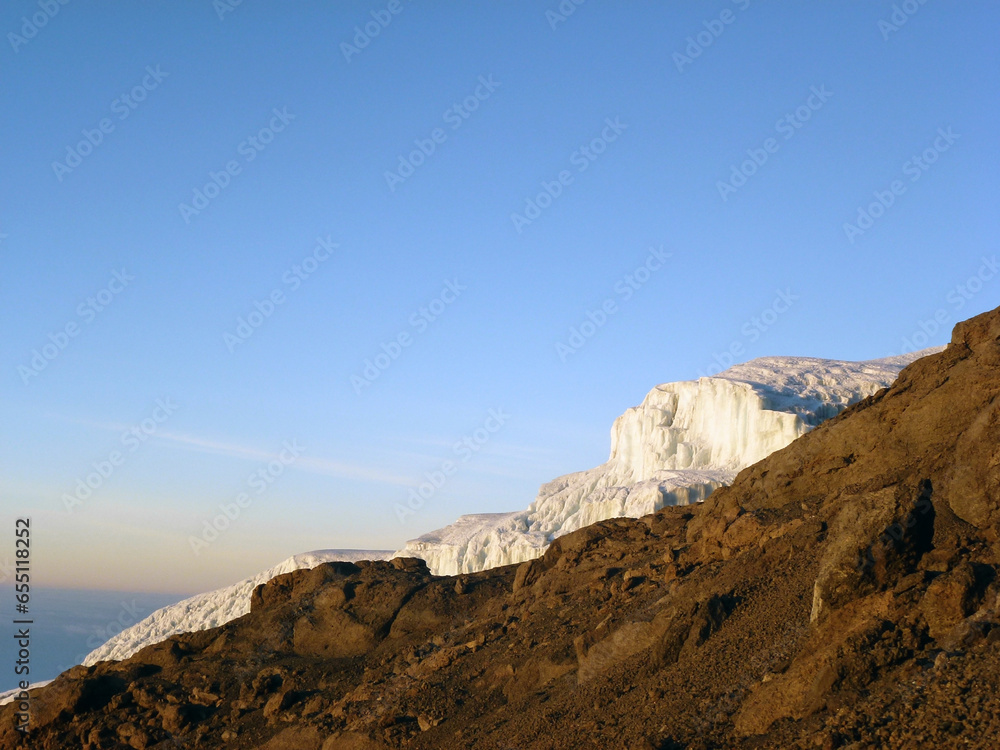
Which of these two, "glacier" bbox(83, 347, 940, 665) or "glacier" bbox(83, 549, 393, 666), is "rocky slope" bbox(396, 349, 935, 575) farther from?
"glacier" bbox(83, 549, 393, 666)

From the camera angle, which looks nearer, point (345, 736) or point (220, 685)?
point (345, 736)

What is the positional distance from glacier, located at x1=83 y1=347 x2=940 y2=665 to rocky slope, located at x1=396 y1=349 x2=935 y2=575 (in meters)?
0.07

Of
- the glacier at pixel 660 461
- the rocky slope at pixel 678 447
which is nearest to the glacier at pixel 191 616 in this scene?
the glacier at pixel 660 461

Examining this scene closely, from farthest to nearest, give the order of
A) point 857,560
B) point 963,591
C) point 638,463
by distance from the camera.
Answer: point 638,463
point 857,560
point 963,591

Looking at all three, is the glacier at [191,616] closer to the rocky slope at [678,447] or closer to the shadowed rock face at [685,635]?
the rocky slope at [678,447]

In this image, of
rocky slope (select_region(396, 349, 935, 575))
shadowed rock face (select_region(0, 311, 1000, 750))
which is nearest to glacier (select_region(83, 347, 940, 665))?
rocky slope (select_region(396, 349, 935, 575))

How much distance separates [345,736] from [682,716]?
736 cm

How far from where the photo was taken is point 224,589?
6456 cm

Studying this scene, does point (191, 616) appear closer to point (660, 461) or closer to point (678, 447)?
point (660, 461)

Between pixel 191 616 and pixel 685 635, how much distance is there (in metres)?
53.7

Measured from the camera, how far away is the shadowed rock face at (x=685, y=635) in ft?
37.4

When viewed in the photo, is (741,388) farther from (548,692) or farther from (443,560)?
(548,692)

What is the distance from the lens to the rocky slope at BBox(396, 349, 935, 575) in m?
47.4

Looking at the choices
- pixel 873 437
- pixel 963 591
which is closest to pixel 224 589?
pixel 873 437
